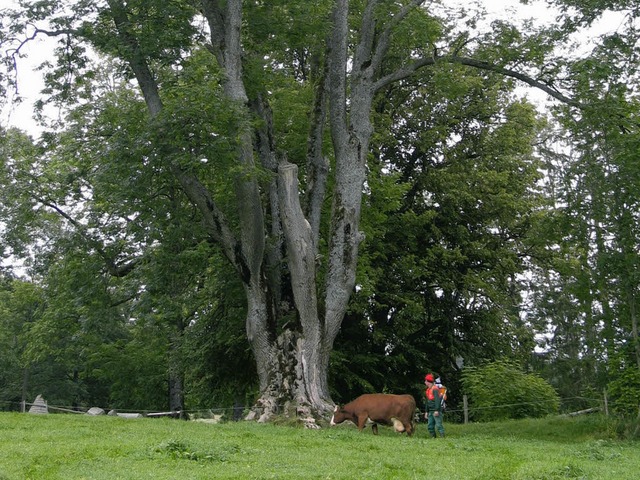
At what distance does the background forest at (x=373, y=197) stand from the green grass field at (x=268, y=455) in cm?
503

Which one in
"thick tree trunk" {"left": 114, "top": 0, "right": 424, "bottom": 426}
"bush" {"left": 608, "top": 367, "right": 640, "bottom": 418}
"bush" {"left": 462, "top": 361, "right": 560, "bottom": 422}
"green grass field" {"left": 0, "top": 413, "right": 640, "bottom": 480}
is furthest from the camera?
"bush" {"left": 462, "top": 361, "right": 560, "bottom": 422}

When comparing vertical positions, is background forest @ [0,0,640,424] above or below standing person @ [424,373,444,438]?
above

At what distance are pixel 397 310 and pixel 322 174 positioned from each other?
35.1ft

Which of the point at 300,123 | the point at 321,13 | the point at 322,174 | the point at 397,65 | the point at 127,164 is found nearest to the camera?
the point at 127,164

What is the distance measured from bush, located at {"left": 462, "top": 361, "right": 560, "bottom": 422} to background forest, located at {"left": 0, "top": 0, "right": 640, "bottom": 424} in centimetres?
27

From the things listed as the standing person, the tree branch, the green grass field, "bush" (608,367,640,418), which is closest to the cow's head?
the green grass field

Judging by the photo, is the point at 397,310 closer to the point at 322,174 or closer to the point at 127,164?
the point at 322,174

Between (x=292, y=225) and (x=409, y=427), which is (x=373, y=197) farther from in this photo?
(x=409, y=427)

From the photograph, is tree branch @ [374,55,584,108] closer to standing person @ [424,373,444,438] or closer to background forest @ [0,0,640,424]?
background forest @ [0,0,640,424]

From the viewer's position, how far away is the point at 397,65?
31.9 meters

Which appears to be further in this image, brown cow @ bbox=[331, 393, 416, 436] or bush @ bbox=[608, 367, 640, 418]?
bush @ bbox=[608, 367, 640, 418]

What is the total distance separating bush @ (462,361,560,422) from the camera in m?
27.2

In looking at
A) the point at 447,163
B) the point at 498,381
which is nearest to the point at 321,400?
the point at 498,381

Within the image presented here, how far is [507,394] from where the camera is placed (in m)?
27.4
